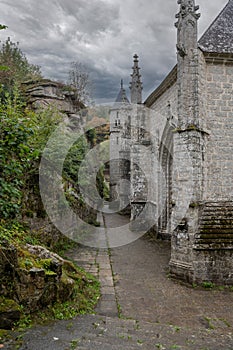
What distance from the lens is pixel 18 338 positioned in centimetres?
322

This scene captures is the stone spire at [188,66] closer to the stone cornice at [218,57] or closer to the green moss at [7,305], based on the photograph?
the stone cornice at [218,57]

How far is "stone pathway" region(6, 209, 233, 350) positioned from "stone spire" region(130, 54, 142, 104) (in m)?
8.13

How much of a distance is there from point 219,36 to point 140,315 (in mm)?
7514

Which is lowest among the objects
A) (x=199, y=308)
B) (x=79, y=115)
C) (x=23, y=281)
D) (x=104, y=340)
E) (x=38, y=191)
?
(x=199, y=308)

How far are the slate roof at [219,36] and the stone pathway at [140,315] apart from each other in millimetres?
6271

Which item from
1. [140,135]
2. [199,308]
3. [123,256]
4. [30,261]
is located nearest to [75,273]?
[30,261]

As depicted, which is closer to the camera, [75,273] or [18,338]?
[18,338]

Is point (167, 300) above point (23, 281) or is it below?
below

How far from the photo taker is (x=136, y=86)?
14.7 m

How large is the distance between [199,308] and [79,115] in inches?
614

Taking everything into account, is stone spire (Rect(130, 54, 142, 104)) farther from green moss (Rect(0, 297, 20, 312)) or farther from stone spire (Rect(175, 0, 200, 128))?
green moss (Rect(0, 297, 20, 312))

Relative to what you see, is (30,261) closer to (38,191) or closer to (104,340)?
(104,340)

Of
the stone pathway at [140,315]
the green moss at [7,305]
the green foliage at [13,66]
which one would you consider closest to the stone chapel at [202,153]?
the stone pathway at [140,315]

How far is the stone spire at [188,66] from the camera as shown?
24.4ft
